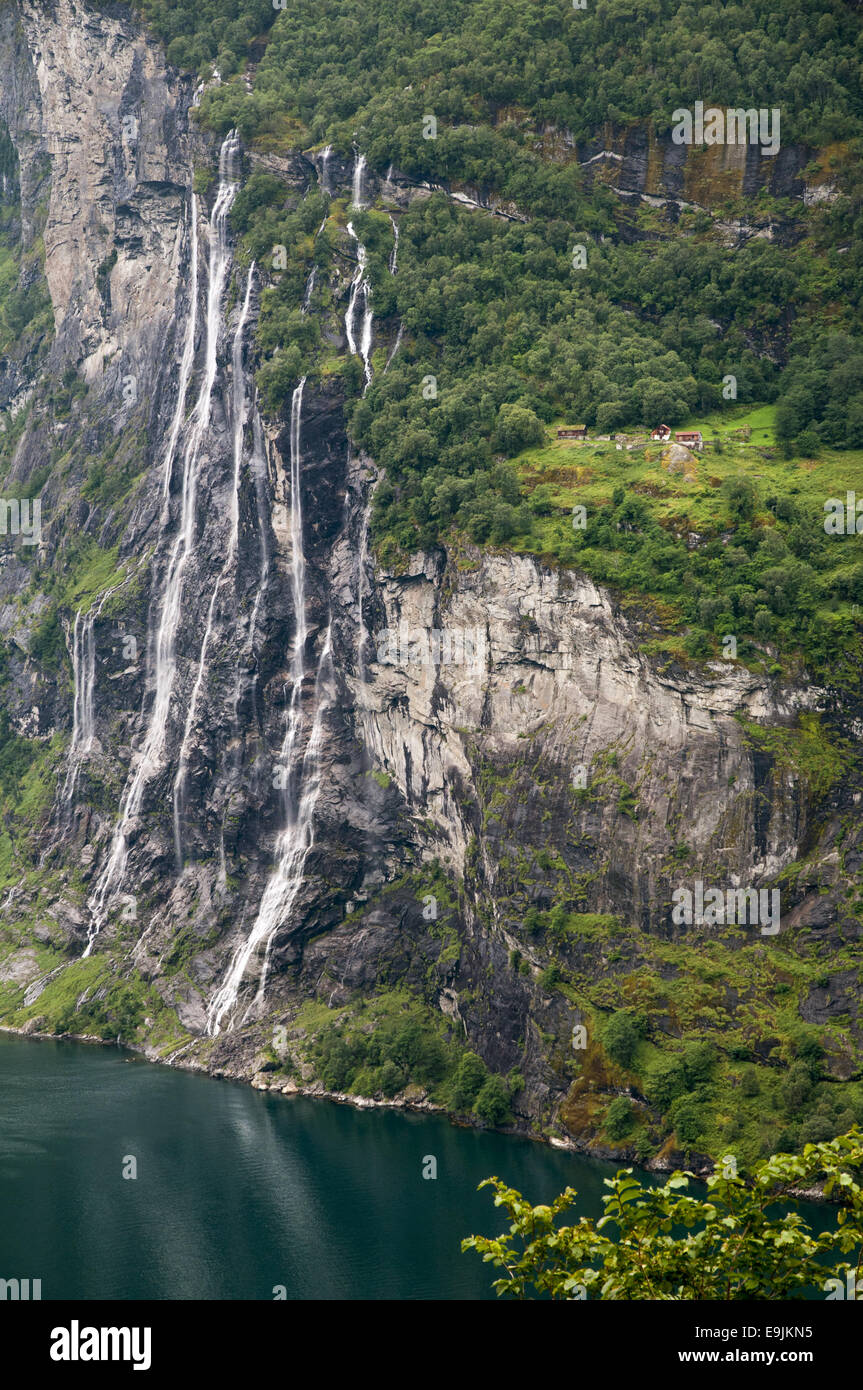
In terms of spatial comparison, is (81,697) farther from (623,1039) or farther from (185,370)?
(623,1039)

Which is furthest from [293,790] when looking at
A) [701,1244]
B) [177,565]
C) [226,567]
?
[701,1244]

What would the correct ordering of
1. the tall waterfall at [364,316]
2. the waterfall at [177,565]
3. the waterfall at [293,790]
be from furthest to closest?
the waterfall at [177,565], the tall waterfall at [364,316], the waterfall at [293,790]

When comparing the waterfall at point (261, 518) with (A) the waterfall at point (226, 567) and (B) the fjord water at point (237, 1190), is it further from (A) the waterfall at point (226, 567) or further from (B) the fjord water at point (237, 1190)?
(B) the fjord water at point (237, 1190)

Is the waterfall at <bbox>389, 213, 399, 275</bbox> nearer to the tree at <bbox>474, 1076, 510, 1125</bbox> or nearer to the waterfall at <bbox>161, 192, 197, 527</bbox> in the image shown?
the waterfall at <bbox>161, 192, 197, 527</bbox>

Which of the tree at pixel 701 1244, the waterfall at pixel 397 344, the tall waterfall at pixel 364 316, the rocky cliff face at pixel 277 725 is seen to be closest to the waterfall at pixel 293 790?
the rocky cliff face at pixel 277 725

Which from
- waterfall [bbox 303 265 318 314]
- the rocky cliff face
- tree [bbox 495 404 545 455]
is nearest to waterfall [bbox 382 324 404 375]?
the rocky cliff face

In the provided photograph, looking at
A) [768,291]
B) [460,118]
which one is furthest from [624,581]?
[460,118]
